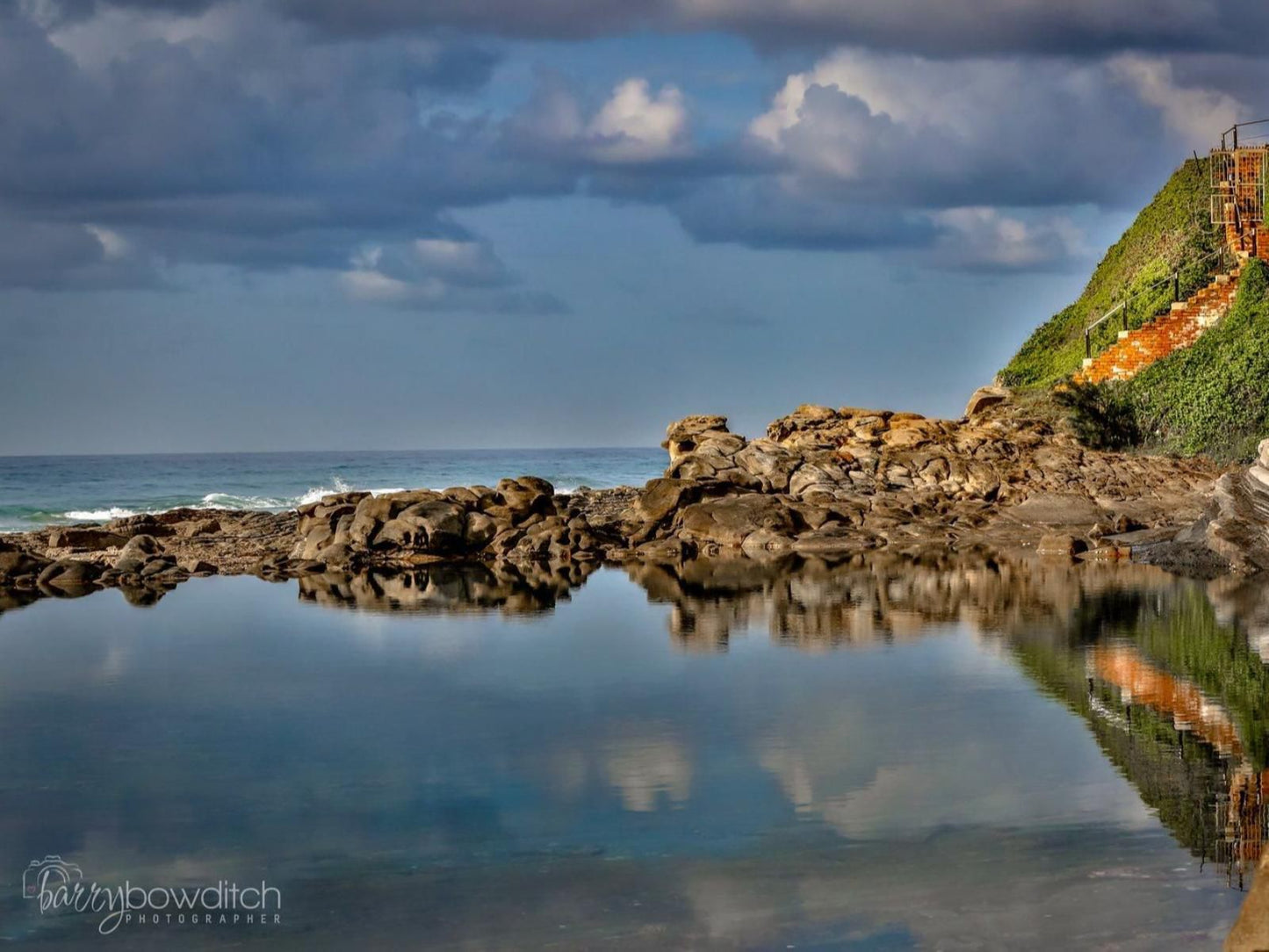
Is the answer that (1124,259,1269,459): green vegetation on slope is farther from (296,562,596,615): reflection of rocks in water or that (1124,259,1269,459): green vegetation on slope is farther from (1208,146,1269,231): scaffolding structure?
(296,562,596,615): reflection of rocks in water

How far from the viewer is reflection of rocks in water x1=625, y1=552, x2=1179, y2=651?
875 inches

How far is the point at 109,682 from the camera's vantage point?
61.2 feet

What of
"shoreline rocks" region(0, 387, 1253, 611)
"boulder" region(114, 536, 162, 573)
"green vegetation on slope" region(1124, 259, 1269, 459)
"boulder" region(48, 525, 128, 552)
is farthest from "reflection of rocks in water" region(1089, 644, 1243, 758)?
"green vegetation on slope" region(1124, 259, 1269, 459)

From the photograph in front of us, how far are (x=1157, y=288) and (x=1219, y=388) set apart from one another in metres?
8.75

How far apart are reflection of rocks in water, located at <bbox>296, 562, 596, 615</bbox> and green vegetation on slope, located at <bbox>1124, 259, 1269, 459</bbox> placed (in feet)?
72.9

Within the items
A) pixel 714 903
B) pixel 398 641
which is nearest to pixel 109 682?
pixel 398 641

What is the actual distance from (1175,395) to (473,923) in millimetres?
42916

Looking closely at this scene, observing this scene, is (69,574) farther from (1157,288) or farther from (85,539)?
(1157,288)

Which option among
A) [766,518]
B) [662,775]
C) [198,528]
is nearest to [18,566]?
[198,528]

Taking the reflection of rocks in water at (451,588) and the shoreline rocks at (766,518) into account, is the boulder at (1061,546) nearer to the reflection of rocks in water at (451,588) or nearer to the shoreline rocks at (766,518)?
the shoreline rocks at (766,518)

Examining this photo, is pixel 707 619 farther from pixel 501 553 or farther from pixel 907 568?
pixel 501 553

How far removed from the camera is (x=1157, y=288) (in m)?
54.0

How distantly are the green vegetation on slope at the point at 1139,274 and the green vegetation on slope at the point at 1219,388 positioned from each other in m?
3.77

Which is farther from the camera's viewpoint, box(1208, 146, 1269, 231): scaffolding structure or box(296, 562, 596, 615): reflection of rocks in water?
box(1208, 146, 1269, 231): scaffolding structure
